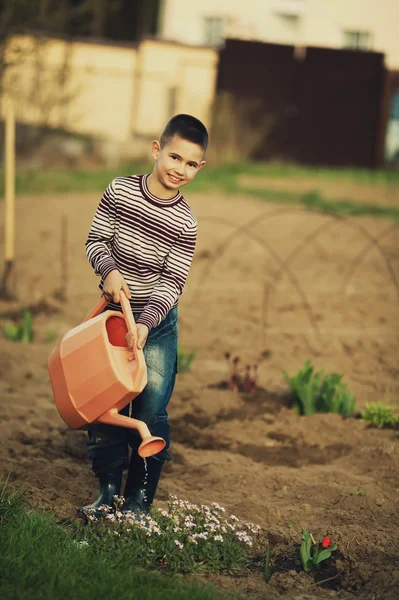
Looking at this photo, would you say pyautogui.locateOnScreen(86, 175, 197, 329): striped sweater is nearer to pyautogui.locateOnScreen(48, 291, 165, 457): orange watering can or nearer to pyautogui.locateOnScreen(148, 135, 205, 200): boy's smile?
pyautogui.locateOnScreen(148, 135, 205, 200): boy's smile

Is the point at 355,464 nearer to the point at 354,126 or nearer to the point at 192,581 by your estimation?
the point at 192,581

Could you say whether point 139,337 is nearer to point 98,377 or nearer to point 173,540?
point 98,377

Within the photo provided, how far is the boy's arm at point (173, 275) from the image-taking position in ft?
10.5

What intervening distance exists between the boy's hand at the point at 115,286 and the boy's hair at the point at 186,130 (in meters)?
0.48

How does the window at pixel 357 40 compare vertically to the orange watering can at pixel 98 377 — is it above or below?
above

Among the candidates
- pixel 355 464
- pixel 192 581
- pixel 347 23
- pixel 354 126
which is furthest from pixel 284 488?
pixel 347 23

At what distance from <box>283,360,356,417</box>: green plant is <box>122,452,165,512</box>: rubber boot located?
1531mm

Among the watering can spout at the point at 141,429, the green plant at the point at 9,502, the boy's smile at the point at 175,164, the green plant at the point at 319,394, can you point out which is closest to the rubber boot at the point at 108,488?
the green plant at the point at 9,502

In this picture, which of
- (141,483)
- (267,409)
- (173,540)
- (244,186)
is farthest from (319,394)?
(244,186)

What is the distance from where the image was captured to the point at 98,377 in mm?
3012

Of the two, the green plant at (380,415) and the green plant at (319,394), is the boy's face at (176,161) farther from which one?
the green plant at (380,415)

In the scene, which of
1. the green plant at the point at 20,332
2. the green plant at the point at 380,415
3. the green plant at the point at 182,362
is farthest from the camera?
the green plant at the point at 20,332

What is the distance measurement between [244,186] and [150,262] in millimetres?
10435

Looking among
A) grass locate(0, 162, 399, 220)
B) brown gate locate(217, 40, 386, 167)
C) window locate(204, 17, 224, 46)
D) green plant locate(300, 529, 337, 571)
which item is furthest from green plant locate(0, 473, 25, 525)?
window locate(204, 17, 224, 46)
